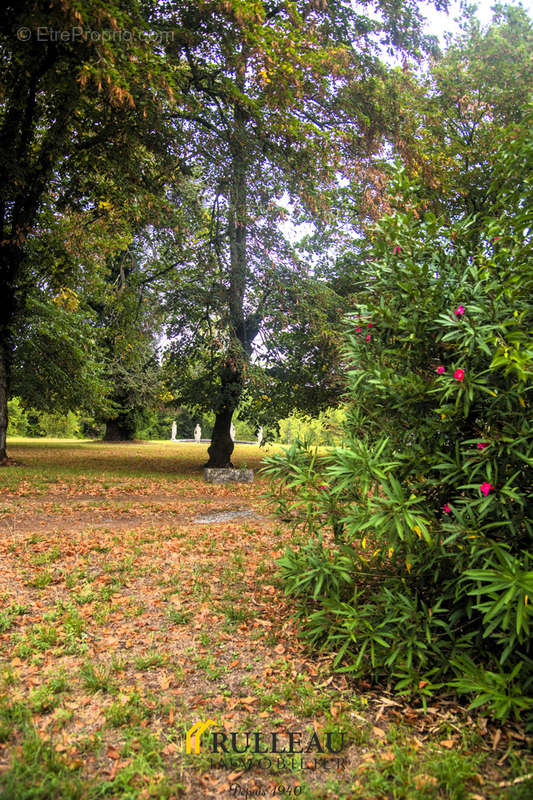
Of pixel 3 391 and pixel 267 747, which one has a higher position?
pixel 3 391

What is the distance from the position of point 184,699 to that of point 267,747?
639 mm

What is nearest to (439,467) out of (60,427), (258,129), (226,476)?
(258,129)

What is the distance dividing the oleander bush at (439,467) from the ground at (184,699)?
0.24 m

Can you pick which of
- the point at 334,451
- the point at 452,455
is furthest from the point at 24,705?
the point at 452,455

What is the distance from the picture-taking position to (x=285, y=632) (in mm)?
3848

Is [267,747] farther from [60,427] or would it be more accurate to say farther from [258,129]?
[60,427]

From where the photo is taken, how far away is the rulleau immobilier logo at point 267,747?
2.47 m

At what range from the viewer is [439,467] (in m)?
2.91

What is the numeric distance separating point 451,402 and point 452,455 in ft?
1.13

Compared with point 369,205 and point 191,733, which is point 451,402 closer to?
point 191,733

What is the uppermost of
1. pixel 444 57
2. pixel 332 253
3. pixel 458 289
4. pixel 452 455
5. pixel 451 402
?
pixel 444 57

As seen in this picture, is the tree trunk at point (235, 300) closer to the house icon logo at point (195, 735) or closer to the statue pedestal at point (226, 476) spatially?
the statue pedestal at point (226, 476)

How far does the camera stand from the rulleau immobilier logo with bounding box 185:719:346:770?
2.47 meters

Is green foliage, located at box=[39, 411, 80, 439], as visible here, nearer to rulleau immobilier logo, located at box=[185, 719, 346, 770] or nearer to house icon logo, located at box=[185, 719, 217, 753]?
house icon logo, located at box=[185, 719, 217, 753]
